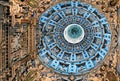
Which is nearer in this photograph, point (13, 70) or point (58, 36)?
point (13, 70)

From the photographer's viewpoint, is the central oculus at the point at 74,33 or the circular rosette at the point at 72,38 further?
the central oculus at the point at 74,33

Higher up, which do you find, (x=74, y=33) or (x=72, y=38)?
(x=74, y=33)

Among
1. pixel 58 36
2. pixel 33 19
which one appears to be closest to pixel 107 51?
pixel 58 36

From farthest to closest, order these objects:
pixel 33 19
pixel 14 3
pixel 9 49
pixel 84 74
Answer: pixel 84 74 < pixel 33 19 < pixel 14 3 < pixel 9 49

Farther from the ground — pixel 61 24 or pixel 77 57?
pixel 61 24

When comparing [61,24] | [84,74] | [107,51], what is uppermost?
[61,24]

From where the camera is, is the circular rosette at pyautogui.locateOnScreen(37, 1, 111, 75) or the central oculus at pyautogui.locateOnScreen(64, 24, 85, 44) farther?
the central oculus at pyautogui.locateOnScreen(64, 24, 85, 44)

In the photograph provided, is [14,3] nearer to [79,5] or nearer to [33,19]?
[33,19]

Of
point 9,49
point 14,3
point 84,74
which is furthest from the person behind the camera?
point 84,74
